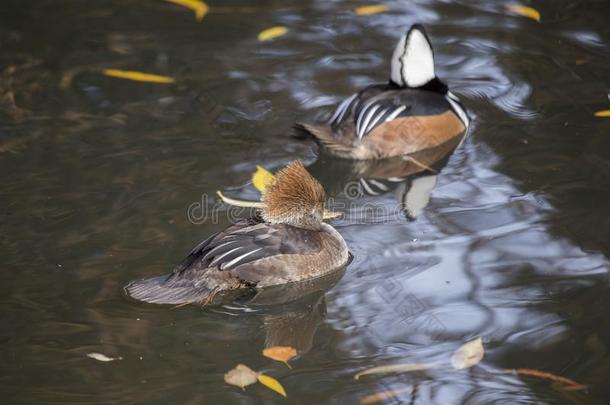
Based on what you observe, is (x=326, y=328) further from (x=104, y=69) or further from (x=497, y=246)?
(x=104, y=69)

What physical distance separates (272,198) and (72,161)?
2.19 metres

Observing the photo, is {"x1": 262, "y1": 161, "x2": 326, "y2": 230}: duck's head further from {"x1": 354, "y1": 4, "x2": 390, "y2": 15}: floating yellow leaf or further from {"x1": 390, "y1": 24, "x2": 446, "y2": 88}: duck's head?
{"x1": 354, "y1": 4, "x2": 390, "y2": 15}: floating yellow leaf

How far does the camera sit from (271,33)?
32.2 ft

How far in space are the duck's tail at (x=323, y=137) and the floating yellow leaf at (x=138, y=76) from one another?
167cm

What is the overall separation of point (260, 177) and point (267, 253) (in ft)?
4.54

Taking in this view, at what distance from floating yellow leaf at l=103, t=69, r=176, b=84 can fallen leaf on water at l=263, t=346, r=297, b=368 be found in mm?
4144

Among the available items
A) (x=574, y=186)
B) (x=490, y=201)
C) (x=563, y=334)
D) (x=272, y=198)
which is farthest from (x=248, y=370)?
(x=574, y=186)

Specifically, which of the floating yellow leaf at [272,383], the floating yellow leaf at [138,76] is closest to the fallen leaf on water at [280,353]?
the floating yellow leaf at [272,383]

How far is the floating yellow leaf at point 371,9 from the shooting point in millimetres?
10242

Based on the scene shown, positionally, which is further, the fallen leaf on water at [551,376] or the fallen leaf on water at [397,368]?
the fallen leaf on water at [397,368]

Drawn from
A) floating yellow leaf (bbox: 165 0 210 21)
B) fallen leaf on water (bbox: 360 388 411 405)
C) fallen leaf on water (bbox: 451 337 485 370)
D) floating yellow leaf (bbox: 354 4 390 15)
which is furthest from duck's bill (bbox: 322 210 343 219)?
floating yellow leaf (bbox: 165 0 210 21)

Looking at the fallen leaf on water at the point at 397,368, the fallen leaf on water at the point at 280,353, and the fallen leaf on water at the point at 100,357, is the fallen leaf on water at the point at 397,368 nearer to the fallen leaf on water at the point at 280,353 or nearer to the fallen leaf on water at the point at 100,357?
the fallen leaf on water at the point at 280,353

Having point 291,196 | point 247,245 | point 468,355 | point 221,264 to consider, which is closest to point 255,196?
point 291,196

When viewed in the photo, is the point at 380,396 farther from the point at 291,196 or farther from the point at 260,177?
the point at 260,177
